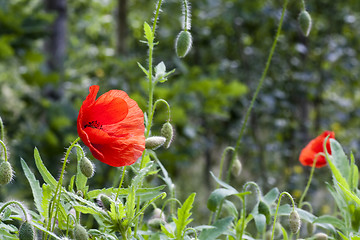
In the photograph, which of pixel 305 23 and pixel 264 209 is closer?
pixel 264 209

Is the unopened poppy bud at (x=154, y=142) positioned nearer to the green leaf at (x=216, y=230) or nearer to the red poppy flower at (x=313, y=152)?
the green leaf at (x=216, y=230)

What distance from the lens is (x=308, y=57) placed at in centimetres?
351

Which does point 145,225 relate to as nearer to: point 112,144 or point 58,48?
point 112,144

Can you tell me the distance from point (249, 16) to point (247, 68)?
374mm

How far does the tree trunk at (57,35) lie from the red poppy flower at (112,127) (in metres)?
2.52

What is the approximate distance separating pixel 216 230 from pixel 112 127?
201 mm

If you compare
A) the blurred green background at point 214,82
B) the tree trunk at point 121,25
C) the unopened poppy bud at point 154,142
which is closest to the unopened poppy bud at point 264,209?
the unopened poppy bud at point 154,142

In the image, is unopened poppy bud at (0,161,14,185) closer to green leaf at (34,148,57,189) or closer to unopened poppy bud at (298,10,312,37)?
green leaf at (34,148,57,189)

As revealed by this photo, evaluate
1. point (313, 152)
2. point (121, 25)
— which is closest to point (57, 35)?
point (121, 25)

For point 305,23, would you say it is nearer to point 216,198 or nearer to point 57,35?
point 216,198

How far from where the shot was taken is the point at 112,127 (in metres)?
0.68

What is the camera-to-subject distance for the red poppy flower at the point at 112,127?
24.2 inches

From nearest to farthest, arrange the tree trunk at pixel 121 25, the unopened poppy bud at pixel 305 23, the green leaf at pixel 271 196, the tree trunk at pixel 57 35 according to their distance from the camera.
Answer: the green leaf at pixel 271 196 → the unopened poppy bud at pixel 305 23 → the tree trunk at pixel 57 35 → the tree trunk at pixel 121 25

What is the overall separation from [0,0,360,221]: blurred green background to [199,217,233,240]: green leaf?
1.81m
